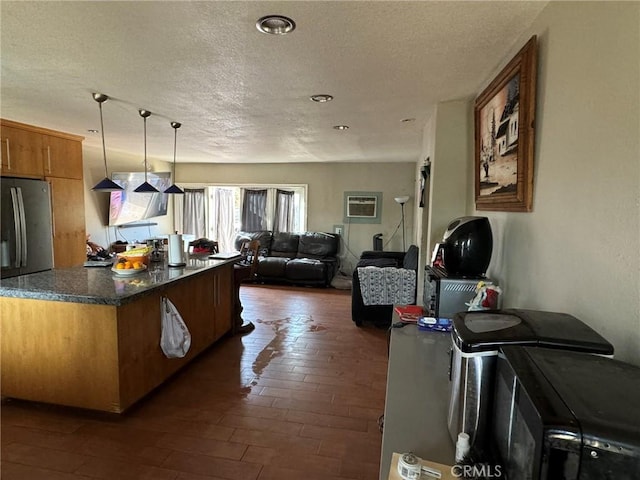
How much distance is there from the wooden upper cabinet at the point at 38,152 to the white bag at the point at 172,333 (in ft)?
8.94

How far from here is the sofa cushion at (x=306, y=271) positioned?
6355 mm

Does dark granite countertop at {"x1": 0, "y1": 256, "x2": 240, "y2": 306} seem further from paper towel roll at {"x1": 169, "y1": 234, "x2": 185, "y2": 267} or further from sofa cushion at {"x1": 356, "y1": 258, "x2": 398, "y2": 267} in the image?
sofa cushion at {"x1": 356, "y1": 258, "x2": 398, "y2": 267}

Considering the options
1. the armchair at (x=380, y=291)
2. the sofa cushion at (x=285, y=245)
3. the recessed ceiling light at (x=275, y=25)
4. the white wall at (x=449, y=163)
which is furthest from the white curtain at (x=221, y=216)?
the recessed ceiling light at (x=275, y=25)

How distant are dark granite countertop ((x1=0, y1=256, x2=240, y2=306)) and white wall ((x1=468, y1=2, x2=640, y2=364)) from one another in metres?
2.31

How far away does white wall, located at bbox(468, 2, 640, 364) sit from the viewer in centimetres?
99

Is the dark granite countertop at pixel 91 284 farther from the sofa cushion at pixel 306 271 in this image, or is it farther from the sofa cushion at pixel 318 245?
the sofa cushion at pixel 318 245

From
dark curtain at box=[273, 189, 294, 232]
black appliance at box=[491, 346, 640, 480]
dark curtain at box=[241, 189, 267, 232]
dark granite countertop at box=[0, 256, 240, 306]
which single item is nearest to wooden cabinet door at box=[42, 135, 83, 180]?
dark granite countertop at box=[0, 256, 240, 306]

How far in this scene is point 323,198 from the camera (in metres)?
7.29

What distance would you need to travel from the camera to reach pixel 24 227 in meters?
3.93

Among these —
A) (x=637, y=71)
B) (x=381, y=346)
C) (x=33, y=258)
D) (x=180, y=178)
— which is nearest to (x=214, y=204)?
(x=180, y=178)

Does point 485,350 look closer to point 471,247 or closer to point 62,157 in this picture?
point 471,247

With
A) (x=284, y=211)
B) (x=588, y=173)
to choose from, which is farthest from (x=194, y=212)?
Answer: (x=588, y=173)

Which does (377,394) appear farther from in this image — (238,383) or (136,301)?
(136,301)

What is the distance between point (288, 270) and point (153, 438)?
14.1ft
